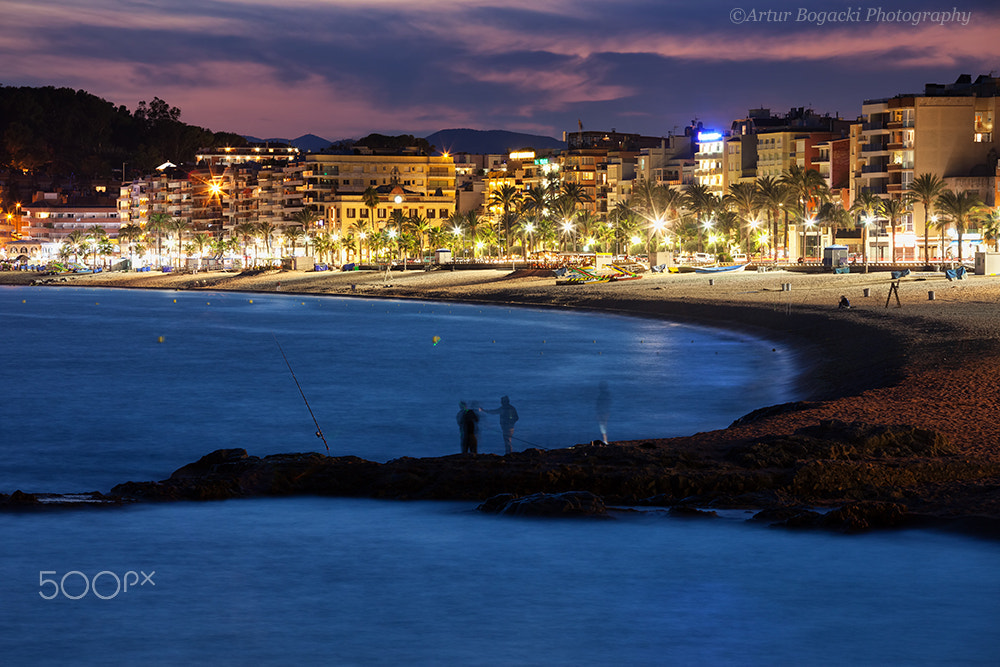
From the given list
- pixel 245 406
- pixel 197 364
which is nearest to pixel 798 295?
pixel 197 364

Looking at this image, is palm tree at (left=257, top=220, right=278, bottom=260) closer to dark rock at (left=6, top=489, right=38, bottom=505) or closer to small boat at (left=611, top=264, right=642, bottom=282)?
small boat at (left=611, top=264, right=642, bottom=282)

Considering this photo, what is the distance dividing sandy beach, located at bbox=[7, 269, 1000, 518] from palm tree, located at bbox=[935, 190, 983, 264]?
56.7ft

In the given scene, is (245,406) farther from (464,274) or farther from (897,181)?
(897,181)

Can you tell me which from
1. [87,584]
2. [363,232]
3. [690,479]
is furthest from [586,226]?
[87,584]

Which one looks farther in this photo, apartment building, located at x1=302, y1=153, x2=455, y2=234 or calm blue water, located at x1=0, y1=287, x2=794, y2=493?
apartment building, located at x1=302, y1=153, x2=455, y2=234

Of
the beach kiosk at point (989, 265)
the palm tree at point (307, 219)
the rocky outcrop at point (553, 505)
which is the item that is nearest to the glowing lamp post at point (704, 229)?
the beach kiosk at point (989, 265)

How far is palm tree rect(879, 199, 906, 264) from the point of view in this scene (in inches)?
4026

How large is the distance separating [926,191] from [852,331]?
197 feet

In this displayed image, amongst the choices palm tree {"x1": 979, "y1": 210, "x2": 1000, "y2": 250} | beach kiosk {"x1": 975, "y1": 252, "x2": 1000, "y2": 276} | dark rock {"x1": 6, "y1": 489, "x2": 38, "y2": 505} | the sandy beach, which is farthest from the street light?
dark rock {"x1": 6, "y1": 489, "x2": 38, "y2": 505}

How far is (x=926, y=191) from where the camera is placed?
319 ft

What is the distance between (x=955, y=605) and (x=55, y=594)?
30.2 feet

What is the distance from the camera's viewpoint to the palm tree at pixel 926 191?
319 ft

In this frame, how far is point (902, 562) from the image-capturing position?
515 inches

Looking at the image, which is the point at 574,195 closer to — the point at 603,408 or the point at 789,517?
the point at 603,408
